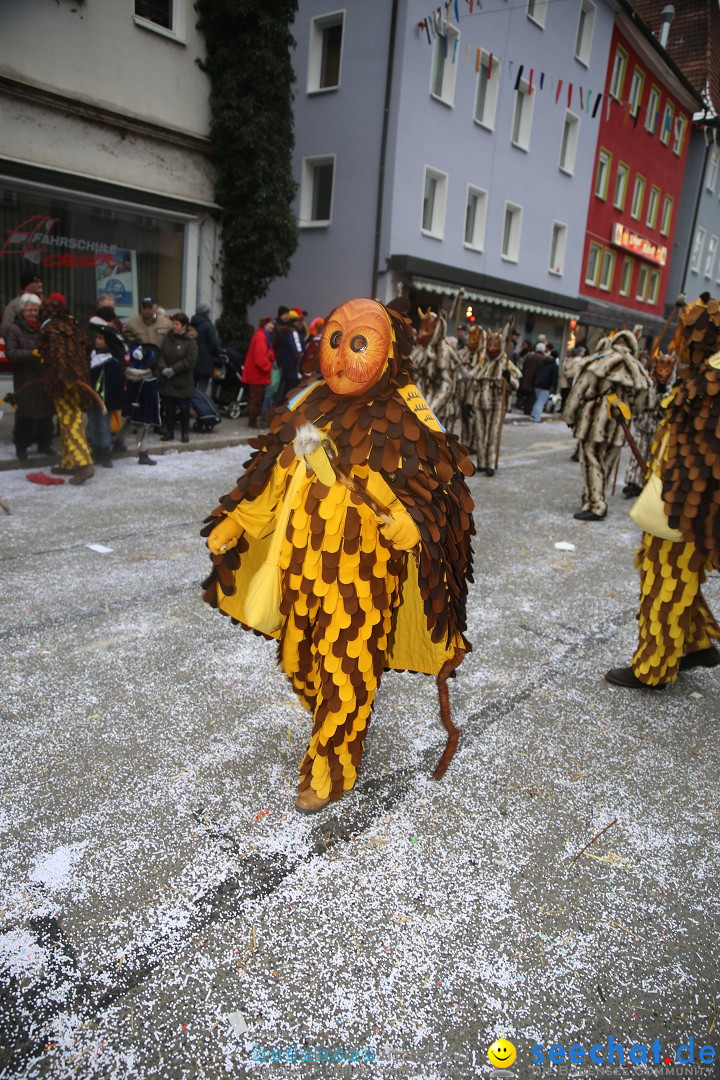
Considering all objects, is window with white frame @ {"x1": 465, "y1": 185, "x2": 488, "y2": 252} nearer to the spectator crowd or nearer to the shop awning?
the shop awning

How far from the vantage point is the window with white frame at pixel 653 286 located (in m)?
28.5

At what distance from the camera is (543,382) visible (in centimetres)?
1579

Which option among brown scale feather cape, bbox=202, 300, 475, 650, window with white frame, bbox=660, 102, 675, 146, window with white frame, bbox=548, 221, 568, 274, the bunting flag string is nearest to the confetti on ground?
brown scale feather cape, bbox=202, 300, 475, 650

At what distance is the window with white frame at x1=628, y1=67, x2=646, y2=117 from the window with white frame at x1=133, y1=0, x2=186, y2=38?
56.1 feet

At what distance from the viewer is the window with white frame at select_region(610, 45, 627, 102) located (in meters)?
21.4

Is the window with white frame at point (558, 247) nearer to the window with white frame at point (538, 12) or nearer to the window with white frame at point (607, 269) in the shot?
the window with white frame at point (607, 269)

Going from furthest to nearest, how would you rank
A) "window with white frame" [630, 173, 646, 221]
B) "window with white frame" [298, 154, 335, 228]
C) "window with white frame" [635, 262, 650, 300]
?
"window with white frame" [635, 262, 650, 300], "window with white frame" [630, 173, 646, 221], "window with white frame" [298, 154, 335, 228]

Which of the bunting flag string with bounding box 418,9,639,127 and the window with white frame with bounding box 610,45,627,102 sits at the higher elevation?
the window with white frame with bounding box 610,45,627,102

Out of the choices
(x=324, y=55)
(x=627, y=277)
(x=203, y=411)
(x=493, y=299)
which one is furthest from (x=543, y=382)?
(x=627, y=277)

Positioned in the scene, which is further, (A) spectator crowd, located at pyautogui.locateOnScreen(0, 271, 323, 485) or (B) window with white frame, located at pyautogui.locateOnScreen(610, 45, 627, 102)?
(B) window with white frame, located at pyautogui.locateOnScreen(610, 45, 627, 102)

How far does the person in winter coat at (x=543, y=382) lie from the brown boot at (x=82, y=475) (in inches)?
438

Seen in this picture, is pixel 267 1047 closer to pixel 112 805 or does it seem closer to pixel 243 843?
pixel 243 843

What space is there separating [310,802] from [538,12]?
20.3 m

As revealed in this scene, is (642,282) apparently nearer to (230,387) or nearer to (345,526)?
(230,387)
